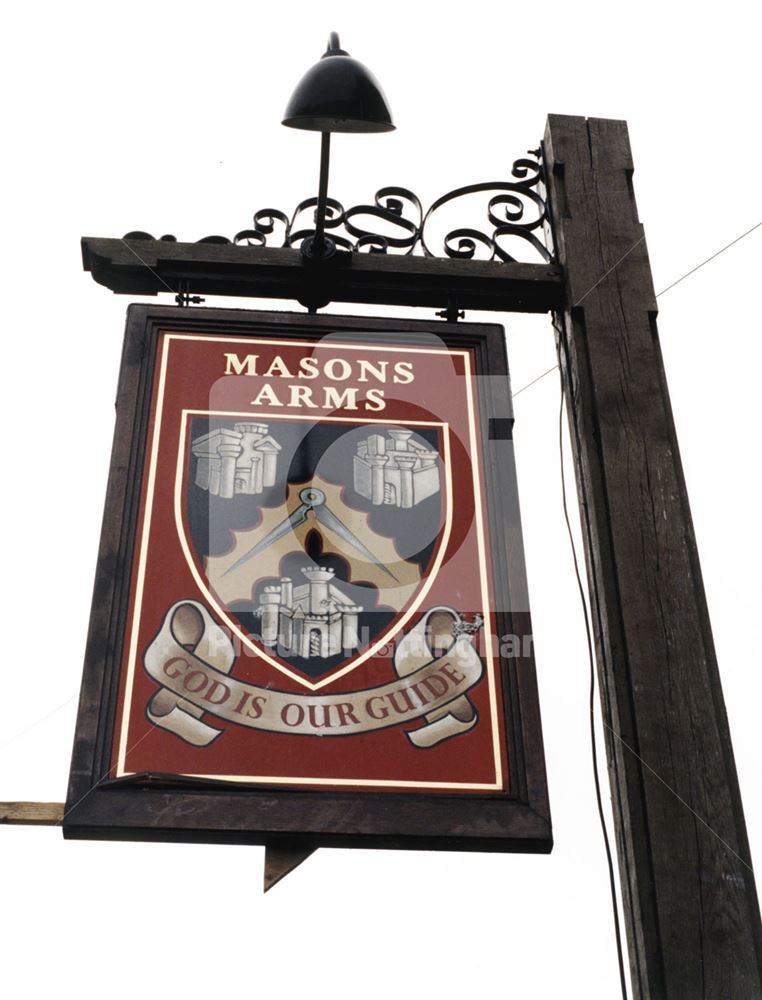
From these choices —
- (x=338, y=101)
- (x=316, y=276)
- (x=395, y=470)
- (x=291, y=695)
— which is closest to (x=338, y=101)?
(x=338, y=101)

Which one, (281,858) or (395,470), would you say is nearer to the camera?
(281,858)

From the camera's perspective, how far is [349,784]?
2.93m

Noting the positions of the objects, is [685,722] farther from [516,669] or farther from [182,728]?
[182,728]

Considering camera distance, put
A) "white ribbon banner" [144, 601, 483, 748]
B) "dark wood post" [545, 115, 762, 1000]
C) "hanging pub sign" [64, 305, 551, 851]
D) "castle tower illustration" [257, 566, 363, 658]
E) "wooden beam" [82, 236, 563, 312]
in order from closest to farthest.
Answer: "dark wood post" [545, 115, 762, 1000]
"hanging pub sign" [64, 305, 551, 851]
"white ribbon banner" [144, 601, 483, 748]
"castle tower illustration" [257, 566, 363, 658]
"wooden beam" [82, 236, 563, 312]

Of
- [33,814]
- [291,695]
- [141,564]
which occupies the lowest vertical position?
[33,814]

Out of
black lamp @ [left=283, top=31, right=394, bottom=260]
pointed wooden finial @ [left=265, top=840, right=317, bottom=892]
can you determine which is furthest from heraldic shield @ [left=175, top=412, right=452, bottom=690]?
black lamp @ [left=283, top=31, right=394, bottom=260]

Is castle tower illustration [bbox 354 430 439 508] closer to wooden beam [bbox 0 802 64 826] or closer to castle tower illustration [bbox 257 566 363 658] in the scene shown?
castle tower illustration [bbox 257 566 363 658]

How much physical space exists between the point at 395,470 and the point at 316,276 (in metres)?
0.71

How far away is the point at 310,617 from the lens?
3.16 meters

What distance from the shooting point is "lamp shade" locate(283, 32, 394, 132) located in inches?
139

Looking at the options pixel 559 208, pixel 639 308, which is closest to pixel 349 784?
pixel 639 308

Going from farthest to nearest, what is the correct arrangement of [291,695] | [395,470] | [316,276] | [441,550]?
[316,276] → [395,470] → [441,550] → [291,695]

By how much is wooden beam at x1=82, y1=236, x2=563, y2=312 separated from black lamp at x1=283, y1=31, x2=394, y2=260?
388 mm

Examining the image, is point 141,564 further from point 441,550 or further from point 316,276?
point 316,276
